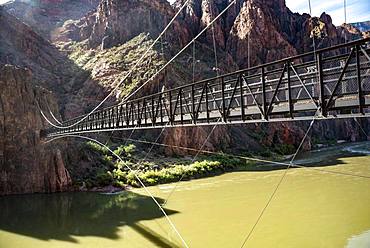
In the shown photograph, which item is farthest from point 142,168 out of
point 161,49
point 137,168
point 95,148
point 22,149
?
point 161,49

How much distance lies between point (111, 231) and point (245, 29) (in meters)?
40.8

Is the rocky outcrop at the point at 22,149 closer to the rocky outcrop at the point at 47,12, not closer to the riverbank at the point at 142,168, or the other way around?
the riverbank at the point at 142,168

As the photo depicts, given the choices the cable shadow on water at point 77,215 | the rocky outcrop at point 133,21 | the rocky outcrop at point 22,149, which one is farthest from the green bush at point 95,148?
the rocky outcrop at point 133,21

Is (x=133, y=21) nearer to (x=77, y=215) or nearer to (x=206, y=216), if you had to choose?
(x=77, y=215)

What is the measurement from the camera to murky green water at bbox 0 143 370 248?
10.3 meters

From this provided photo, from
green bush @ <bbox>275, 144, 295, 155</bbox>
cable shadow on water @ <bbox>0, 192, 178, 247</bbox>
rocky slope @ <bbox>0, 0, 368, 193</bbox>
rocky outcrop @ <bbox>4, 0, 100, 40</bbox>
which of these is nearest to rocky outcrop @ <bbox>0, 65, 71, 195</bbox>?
cable shadow on water @ <bbox>0, 192, 178, 247</bbox>

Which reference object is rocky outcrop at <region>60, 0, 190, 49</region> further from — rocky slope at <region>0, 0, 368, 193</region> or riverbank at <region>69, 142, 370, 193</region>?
riverbank at <region>69, 142, 370, 193</region>

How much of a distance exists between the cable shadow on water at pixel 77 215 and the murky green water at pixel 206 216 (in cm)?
4

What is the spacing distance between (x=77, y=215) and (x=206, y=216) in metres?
5.72

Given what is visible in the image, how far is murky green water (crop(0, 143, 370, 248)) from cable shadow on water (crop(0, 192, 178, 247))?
0.04 m

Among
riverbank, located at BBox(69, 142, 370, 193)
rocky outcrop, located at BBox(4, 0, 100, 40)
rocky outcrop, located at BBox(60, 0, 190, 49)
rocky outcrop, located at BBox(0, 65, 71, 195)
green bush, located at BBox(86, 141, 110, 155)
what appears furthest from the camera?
rocky outcrop, located at BBox(4, 0, 100, 40)

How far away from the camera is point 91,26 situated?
5241 centimetres

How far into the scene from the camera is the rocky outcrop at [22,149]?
1988 centimetres

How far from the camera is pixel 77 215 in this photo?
14.9m
